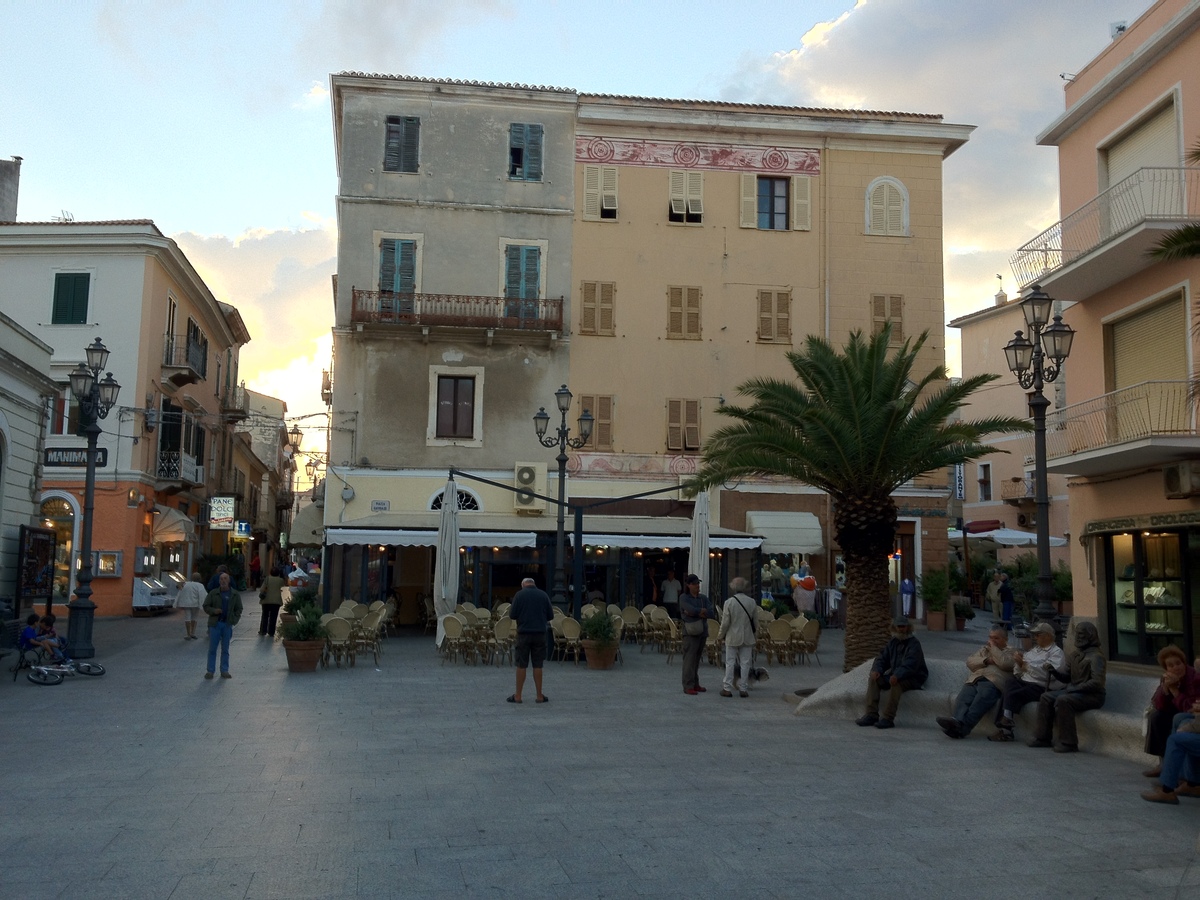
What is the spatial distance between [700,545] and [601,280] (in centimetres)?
1180

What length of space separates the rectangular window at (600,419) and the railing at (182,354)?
13.0m

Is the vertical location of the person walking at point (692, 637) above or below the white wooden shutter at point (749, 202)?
below

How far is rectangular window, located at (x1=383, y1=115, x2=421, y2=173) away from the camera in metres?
29.3

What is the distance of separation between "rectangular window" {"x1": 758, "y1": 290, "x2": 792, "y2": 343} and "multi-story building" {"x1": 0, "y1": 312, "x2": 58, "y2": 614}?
58.9 ft

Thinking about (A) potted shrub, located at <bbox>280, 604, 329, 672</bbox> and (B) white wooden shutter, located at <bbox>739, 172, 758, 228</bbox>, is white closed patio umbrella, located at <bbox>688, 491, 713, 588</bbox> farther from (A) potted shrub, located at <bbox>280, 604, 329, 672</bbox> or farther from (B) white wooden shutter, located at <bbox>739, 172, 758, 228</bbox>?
→ (B) white wooden shutter, located at <bbox>739, 172, 758, 228</bbox>

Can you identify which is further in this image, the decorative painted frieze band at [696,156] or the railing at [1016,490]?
the railing at [1016,490]

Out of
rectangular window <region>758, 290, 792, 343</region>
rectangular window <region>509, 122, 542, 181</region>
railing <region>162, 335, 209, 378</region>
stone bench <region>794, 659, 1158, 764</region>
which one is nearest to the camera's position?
stone bench <region>794, 659, 1158, 764</region>

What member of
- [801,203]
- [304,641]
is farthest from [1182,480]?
[801,203]

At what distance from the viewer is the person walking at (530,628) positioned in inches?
501

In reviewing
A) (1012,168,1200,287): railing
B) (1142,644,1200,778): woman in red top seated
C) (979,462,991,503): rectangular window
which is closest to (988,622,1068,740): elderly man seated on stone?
(1142,644,1200,778): woman in red top seated

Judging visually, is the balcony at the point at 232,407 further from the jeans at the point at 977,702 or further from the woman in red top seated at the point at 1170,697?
the woman in red top seated at the point at 1170,697

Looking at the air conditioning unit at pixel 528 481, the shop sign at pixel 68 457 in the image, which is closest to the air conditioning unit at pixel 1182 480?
the air conditioning unit at pixel 528 481

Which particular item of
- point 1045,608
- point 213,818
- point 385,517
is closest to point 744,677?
point 1045,608

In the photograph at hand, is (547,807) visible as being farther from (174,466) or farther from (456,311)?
(174,466)
